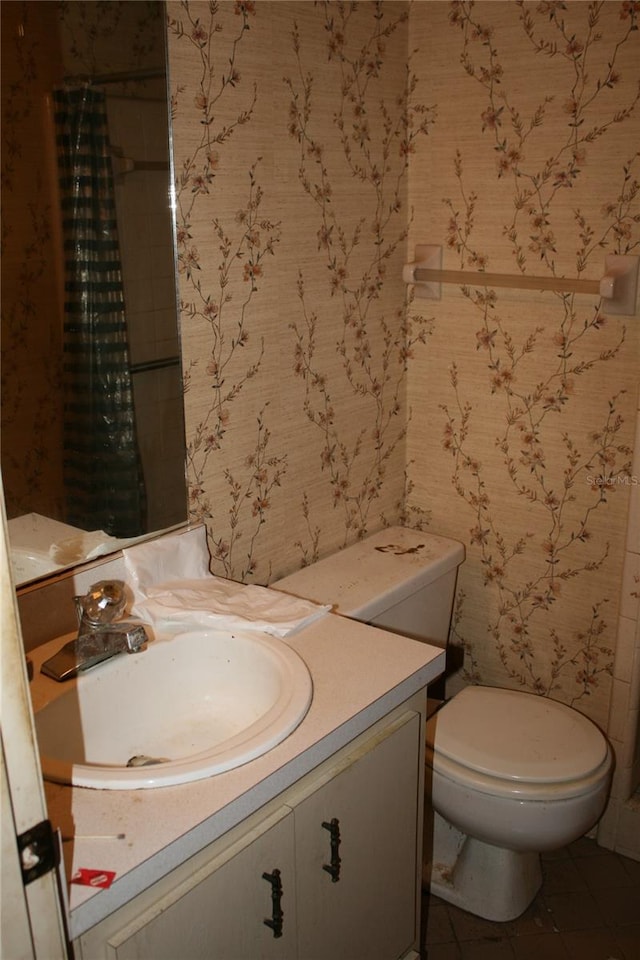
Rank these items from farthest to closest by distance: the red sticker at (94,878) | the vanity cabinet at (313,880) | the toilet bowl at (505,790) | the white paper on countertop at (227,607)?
the toilet bowl at (505,790) < the white paper on countertop at (227,607) < the vanity cabinet at (313,880) < the red sticker at (94,878)

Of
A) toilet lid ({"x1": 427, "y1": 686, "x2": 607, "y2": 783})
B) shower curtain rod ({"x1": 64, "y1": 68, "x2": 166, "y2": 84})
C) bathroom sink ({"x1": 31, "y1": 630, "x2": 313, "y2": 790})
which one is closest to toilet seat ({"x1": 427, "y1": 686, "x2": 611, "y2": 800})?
toilet lid ({"x1": 427, "y1": 686, "x2": 607, "y2": 783})

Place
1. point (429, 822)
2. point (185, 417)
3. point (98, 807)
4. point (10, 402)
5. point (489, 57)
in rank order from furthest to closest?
point (429, 822)
point (489, 57)
point (185, 417)
point (10, 402)
point (98, 807)

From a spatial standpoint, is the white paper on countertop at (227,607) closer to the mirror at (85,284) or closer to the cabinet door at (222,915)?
the mirror at (85,284)

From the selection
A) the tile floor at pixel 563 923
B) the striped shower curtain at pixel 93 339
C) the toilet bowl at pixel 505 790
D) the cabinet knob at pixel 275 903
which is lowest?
the tile floor at pixel 563 923

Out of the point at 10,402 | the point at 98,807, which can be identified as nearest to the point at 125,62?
the point at 10,402

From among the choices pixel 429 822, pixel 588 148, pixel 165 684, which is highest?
pixel 588 148

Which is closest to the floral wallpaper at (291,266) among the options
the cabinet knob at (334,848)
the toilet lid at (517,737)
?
the toilet lid at (517,737)

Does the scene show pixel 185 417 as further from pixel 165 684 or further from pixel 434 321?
pixel 434 321

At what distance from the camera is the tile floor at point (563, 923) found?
189cm

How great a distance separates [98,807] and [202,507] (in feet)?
2.36

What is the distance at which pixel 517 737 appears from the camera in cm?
190

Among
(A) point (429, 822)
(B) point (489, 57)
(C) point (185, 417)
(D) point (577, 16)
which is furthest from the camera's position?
(A) point (429, 822)

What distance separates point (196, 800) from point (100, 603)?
39 centimetres

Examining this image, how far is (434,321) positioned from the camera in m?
2.18
